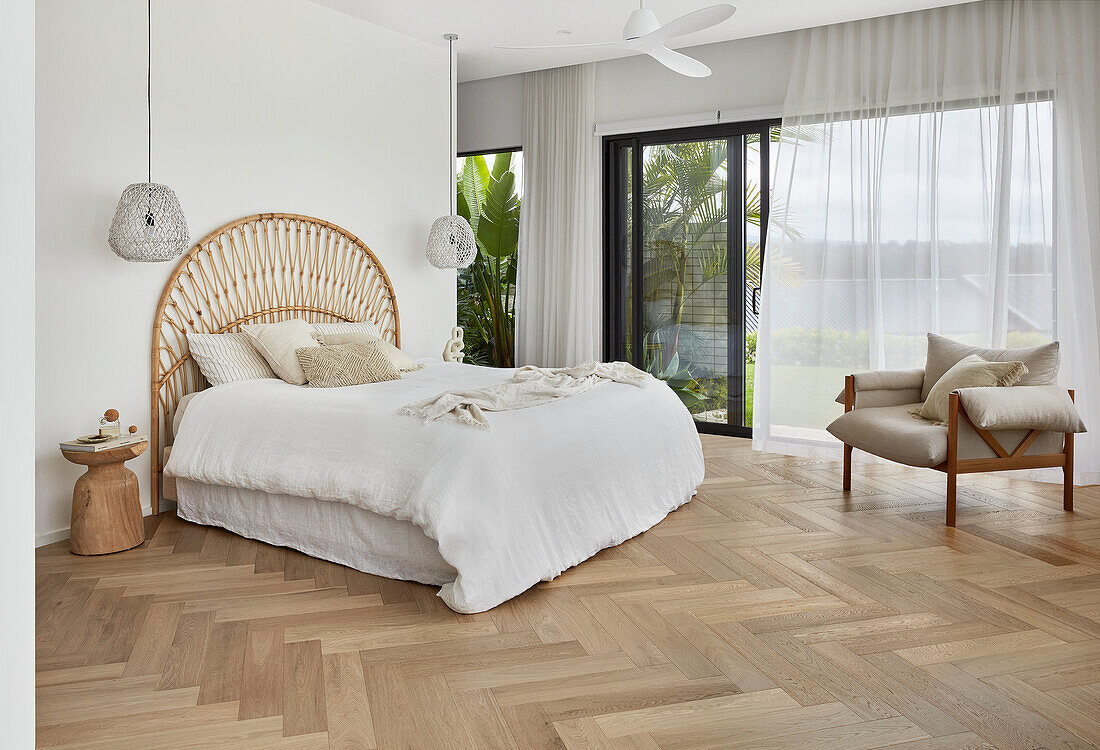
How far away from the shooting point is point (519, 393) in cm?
328

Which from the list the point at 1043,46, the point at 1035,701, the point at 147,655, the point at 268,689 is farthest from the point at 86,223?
the point at 1043,46

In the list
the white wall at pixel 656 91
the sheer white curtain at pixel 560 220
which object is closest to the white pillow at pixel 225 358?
the sheer white curtain at pixel 560 220

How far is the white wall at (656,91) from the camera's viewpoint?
17.3 feet

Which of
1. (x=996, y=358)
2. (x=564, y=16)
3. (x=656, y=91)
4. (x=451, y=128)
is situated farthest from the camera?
(x=656, y=91)

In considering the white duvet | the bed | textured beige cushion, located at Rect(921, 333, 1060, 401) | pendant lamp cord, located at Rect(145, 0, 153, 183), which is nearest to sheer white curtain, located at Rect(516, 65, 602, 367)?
the bed

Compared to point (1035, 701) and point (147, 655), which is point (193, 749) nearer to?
point (147, 655)

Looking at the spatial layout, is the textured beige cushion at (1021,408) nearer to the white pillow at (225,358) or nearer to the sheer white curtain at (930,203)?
the sheer white curtain at (930,203)

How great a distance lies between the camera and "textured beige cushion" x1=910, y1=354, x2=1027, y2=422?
375 cm

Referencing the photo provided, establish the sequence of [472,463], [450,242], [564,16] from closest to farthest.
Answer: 1. [472,463]
2. [564,16]
3. [450,242]

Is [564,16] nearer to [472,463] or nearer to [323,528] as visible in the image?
[472,463]

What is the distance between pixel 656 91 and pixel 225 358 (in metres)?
3.51

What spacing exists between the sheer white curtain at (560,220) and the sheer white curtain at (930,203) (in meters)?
1.35

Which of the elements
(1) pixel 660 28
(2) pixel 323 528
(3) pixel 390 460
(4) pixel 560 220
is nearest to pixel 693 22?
(1) pixel 660 28

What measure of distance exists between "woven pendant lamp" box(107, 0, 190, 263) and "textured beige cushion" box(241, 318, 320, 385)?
533mm
